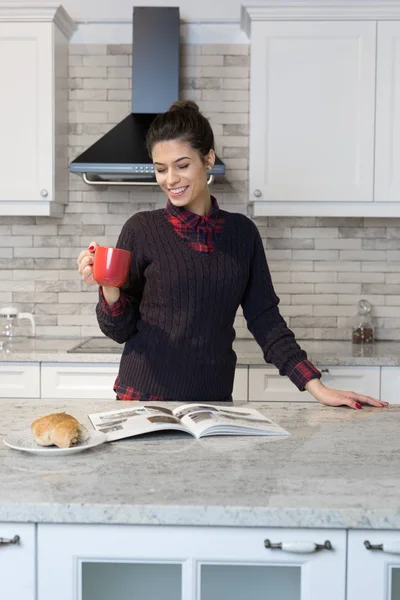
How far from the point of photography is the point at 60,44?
372 centimetres

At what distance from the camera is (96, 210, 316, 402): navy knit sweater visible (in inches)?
87.4

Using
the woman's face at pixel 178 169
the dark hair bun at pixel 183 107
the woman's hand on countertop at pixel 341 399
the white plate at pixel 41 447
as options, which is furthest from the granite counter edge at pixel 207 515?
the dark hair bun at pixel 183 107

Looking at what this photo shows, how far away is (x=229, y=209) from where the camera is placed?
3.94 m

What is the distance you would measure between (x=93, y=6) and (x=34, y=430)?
292 cm

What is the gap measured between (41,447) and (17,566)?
29 centimetres

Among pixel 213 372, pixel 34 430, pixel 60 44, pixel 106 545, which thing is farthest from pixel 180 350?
pixel 60 44

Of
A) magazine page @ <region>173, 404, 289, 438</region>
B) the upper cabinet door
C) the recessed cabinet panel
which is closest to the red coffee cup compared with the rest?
magazine page @ <region>173, 404, 289, 438</region>

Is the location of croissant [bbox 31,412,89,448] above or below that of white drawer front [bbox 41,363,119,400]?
below

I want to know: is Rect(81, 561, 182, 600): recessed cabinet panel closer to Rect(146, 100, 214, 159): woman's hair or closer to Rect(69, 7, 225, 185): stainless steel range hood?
Rect(146, 100, 214, 159): woman's hair

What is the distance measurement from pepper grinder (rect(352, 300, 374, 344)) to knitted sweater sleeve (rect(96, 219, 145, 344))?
1783 millimetres

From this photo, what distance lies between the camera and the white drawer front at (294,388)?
3285 mm

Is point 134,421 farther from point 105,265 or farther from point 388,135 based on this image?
point 388,135

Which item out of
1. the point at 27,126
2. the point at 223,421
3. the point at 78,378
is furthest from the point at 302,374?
the point at 27,126

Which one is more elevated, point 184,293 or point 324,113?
point 324,113
